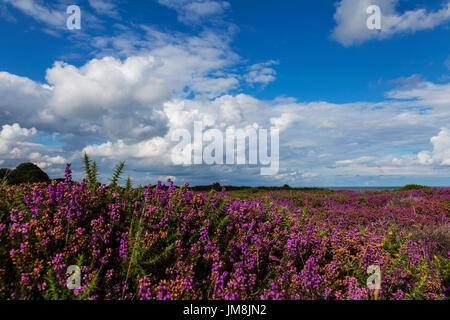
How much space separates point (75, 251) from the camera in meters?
2.77

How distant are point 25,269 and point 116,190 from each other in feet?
6.31

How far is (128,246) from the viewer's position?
311 centimetres

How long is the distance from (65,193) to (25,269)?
1.03 metres

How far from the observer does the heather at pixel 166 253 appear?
8.55 feet

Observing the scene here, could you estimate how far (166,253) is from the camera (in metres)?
3.00

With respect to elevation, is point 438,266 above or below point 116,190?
below

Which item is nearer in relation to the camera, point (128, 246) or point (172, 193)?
point (128, 246)

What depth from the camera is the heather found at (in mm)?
2607
